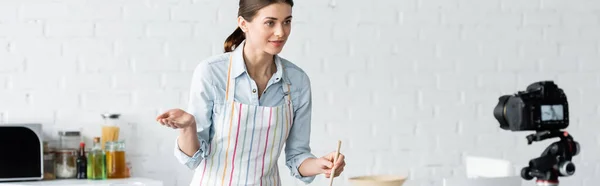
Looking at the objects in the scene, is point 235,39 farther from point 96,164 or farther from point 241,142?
point 96,164

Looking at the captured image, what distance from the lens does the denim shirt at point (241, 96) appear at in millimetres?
2848

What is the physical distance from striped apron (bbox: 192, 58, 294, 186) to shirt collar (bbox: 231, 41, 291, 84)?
25 millimetres

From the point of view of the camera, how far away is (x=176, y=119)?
2531 millimetres

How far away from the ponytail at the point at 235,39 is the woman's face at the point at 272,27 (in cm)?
24

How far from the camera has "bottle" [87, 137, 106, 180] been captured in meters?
4.11

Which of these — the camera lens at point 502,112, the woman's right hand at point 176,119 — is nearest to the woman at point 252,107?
the woman's right hand at point 176,119

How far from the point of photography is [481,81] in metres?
4.80

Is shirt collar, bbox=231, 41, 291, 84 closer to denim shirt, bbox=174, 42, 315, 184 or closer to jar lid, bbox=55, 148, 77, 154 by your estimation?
denim shirt, bbox=174, 42, 315, 184

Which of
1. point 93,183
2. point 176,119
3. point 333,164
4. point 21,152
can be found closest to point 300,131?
point 333,164

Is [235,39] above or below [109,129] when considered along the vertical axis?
above

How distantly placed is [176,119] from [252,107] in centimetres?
A: 40

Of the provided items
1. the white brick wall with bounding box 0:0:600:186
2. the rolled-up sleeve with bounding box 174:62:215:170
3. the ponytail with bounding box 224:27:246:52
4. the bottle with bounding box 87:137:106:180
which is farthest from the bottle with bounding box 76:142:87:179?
the rolled-up sleeve with bounding box 174:62:215:170

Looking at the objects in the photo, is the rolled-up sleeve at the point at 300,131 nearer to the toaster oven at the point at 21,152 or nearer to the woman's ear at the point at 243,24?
the woman's ear at the point at 243,24

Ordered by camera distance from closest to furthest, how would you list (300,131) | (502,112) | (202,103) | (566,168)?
(566,168) → (502,112) → (202,103) → (300,131)
